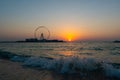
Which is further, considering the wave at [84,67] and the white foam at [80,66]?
the white foam at [80,66]

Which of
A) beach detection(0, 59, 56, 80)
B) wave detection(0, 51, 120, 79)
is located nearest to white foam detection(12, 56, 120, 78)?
wave detection(0, 51, 120, 79)

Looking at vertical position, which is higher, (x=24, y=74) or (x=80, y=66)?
(x=80, y=66)

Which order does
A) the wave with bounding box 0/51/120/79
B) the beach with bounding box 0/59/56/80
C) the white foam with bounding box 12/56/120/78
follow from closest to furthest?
the beach with bounding box 0/59/56/80
the wave with bounding box 0/51/120/79
the white foam with bounding box 12/56/120/78

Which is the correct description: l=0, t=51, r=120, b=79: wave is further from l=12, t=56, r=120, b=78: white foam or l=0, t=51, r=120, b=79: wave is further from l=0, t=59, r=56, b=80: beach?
l=0, t=59, r=56, b=80: beach

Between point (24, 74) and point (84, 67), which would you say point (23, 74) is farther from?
point (84, 67)

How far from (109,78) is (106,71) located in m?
1.13

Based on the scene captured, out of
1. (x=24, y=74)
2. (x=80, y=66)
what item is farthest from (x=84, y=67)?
(x=24, y=74)

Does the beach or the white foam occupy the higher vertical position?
the white foam

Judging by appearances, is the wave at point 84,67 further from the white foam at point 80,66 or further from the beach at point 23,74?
the beach at point 23,74

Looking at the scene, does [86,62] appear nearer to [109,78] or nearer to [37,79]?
[109,78]

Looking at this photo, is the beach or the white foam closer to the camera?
the beach

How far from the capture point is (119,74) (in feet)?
29.2

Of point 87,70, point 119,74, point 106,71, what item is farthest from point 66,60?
point 119,74

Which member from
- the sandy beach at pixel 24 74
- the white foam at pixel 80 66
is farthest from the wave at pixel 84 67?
the sandy beach at pixel 24 74
